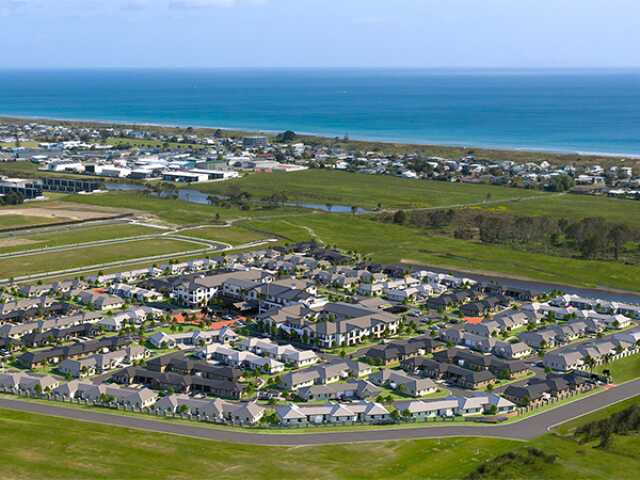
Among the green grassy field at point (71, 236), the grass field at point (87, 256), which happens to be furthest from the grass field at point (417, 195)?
the grass field at point (87, 256)

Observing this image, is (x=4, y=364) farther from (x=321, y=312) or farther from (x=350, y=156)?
(x=350, y=156)

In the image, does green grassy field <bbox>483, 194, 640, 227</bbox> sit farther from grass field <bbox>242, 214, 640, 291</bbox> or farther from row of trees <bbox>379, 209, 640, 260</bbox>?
grass field <bbox>242, 214, 640, 291</bbox>

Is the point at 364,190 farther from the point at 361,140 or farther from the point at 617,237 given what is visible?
the point at 361,140

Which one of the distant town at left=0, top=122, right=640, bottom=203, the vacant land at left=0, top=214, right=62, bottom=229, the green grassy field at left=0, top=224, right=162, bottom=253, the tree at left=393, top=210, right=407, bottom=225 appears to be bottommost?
the green grassy field at left=0, top=224, right=162, bottom=253

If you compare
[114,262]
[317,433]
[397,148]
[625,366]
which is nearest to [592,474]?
[317,433]

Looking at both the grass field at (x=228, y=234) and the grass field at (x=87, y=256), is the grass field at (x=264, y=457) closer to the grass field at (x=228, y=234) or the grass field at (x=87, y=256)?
the grass field at (x=87, y=256)

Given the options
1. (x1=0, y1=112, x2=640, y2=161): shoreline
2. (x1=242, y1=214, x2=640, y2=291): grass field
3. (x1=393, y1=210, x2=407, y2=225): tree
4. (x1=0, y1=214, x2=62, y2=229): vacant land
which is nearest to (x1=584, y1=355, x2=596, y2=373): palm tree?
(x1=242, y1=214, x2=640, y2=291): grass field

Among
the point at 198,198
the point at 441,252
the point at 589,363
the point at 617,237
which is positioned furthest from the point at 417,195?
the point at 589,363
